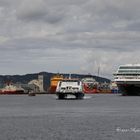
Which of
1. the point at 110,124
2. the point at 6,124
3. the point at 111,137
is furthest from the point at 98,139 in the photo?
the point at 6,124

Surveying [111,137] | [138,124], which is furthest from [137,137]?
[138,124]

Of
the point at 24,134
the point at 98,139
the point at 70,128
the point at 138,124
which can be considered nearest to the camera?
the point at 98,139

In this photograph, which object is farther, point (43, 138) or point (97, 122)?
point (97, 122)

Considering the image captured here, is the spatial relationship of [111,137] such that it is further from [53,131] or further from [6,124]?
[6,124]

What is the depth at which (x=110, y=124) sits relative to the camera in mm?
100062

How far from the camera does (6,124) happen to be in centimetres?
10300

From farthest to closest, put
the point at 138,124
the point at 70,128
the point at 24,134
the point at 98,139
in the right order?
the point at 138,124, the point at 70,128, the point at 24,134, the point at 98,139

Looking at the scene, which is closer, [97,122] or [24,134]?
[24,134]

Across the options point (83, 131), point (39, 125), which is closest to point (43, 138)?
point (83, 131)

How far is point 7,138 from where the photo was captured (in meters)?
81.2

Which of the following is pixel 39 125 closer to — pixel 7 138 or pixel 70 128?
pixel 70 128

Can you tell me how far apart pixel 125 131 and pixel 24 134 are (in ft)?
44.7

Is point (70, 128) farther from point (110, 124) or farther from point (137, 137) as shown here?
point (137, 137)

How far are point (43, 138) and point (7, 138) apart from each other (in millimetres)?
4651
